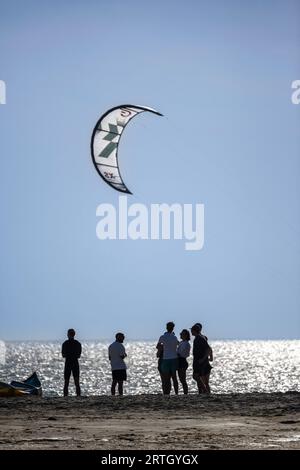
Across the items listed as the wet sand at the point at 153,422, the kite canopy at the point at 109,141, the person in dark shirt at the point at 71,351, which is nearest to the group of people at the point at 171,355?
the person in dark shirt at the point at 71,351

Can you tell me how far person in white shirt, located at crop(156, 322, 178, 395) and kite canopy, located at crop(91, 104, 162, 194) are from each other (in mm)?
5542

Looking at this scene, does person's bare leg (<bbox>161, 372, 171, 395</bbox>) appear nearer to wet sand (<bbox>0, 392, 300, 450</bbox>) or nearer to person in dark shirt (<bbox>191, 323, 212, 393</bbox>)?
person in dark shirt (<bbox>191, 323, 212, 393</bbox>)

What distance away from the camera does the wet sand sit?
10.5 metres

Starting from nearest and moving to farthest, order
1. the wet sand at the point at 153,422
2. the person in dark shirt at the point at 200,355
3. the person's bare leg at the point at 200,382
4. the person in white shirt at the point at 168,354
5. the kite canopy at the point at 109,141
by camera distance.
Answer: the wet sand at the point at 153,422 < the person in dark shirt at the point at 200,355 < the person's bare leg at the point at 200,382 < the person in white shirt at the point at 168,354 < the kite canopy at the point at 109,141

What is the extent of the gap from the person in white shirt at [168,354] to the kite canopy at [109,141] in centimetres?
554

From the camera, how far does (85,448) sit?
10.2 metres

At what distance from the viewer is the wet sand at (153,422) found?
10.5 metres

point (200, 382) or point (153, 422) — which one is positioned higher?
point (200, 382)

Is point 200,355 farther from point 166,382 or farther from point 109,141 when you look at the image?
point 109,141

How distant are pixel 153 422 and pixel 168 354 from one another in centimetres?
430

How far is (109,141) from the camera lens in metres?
22.3

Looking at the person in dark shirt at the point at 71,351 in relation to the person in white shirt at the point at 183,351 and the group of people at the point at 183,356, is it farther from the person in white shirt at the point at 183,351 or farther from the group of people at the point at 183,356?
the person in white shirt at the point at 183,351

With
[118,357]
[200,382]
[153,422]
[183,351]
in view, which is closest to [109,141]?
[118,357]
